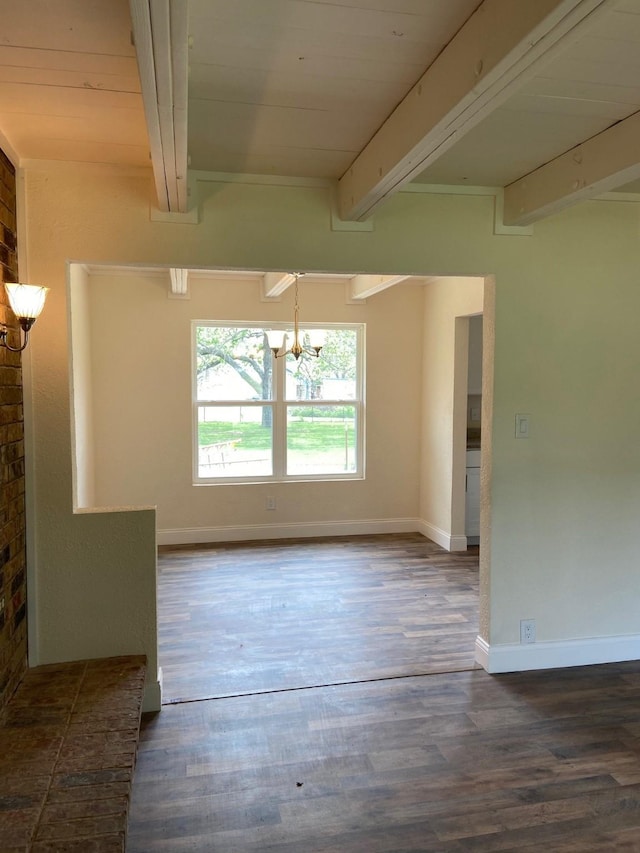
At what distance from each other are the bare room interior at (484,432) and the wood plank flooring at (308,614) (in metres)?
0.03

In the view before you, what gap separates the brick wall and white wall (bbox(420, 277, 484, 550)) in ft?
11.4

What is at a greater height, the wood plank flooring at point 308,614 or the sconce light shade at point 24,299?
the sconce light shade at point 24,299

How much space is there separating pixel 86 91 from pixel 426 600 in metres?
3.51

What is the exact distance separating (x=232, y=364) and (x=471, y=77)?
4.30m

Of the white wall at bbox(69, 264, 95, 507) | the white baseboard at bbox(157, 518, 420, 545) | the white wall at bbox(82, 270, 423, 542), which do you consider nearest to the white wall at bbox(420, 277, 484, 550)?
the white wall at bbox(82, 270, 423, 542)

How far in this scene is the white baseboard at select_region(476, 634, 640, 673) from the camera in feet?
9.93

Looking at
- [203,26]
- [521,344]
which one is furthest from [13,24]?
[521,344]

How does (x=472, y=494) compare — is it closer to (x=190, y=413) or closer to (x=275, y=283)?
(x=275, y=283)

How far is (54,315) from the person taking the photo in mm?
2455

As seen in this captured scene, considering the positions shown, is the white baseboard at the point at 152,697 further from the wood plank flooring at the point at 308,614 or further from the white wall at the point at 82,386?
the white wall at the point at 82,386

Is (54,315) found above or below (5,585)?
above

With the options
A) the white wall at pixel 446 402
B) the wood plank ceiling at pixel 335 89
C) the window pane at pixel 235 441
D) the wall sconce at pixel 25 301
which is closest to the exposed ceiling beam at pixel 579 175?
the wood plank ceiling at pixel 335 89

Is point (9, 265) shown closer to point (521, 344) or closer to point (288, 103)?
point (288, 103)

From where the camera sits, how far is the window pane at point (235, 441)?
18.2 ft
